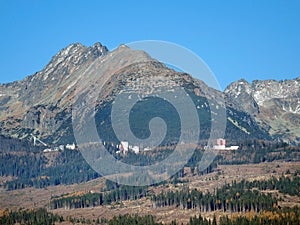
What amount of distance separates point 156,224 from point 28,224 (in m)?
41.4

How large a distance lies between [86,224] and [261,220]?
181 ft

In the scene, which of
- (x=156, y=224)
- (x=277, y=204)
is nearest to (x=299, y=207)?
(x=277, y=204)

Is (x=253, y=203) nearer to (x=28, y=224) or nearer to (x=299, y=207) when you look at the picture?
(x=299, y=207)

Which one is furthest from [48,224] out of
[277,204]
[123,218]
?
[277,204]

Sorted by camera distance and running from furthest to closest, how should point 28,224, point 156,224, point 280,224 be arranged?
1. point 28,224
2. point 156,224
3. point 280,224

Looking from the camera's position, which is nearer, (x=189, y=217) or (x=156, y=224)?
(x=156, y=224)

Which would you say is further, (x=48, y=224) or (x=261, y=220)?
(x=48, y=224)

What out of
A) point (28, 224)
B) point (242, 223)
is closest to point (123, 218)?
point (28, 224)

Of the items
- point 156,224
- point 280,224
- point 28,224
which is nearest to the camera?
point 280,224

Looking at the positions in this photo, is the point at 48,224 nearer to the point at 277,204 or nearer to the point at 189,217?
the point at 189,217

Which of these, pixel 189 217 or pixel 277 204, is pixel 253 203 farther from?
pixel 189 217

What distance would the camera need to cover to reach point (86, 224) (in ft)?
653

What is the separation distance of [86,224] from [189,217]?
102 ft

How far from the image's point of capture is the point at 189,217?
19975 cm
